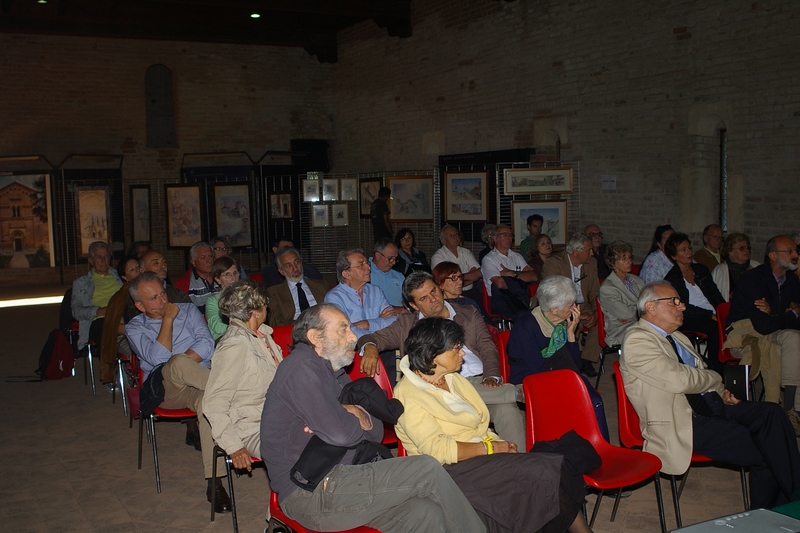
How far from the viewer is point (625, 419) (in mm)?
3699

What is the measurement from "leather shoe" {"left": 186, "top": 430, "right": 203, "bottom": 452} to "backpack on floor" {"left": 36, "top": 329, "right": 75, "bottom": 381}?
2521 mm

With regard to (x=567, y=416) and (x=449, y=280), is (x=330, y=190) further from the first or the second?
(x=567, y=416)

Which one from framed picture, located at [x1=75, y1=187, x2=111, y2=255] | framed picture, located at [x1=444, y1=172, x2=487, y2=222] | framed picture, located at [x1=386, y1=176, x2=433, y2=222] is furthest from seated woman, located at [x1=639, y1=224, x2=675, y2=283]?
framed picture, located at [x1=75, y1=187, x2=111, y2=255]

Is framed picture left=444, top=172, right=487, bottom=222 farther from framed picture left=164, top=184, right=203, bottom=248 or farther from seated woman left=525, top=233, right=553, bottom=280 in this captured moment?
framed picture left=164, top=184, right=203, bottom=248

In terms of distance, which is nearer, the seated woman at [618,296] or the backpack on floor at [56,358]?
the seated woman at [618,296]

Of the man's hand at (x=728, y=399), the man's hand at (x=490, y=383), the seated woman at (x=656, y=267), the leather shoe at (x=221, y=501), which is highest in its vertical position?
the seated woman at (x=656, y=267)

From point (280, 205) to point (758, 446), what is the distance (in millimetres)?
12447

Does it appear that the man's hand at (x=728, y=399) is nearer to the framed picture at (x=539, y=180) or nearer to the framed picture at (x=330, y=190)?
the framed picture at (x=539, y=180)

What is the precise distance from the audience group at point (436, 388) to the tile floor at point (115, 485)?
0.25 meters

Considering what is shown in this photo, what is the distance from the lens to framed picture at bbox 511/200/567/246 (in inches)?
428

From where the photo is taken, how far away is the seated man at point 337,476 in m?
2.80

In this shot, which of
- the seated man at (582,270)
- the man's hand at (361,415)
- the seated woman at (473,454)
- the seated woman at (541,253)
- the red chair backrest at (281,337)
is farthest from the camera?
the seated woman at (541,253)

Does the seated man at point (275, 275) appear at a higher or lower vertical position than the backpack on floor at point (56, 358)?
higher

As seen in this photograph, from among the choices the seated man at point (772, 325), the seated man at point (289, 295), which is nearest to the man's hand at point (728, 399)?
the seated man at point (772, 325)
